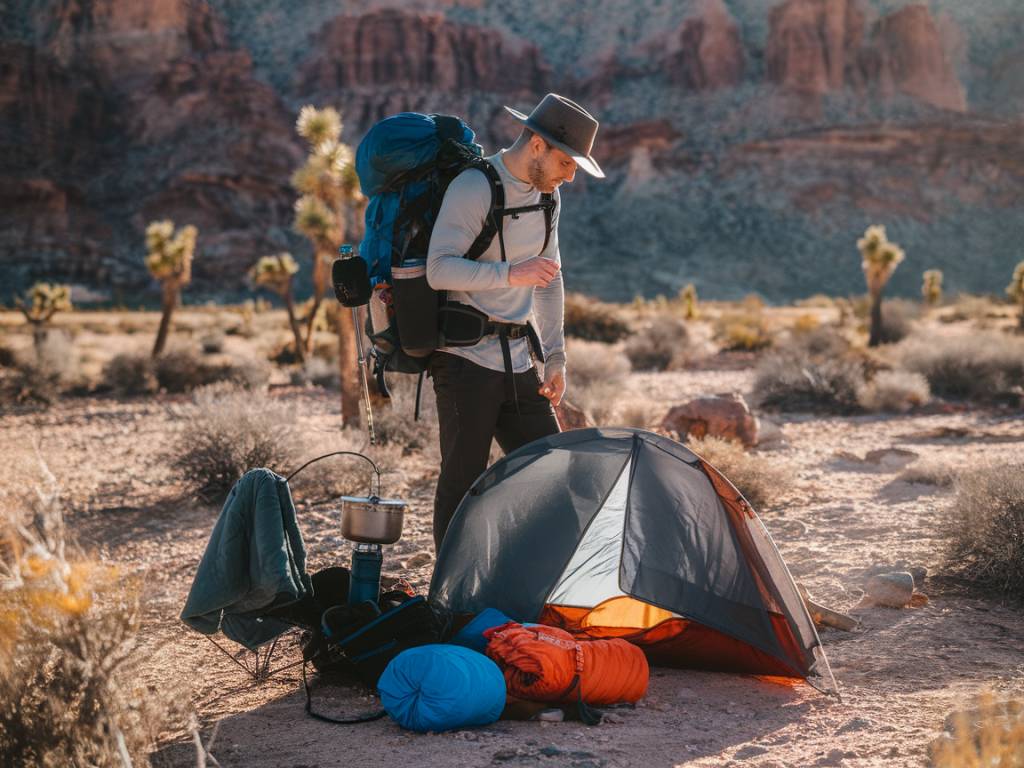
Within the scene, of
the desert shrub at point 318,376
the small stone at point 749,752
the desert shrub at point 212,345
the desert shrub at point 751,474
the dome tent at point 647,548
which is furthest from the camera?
the desert shrub at point 212,345

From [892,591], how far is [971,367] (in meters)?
11.9

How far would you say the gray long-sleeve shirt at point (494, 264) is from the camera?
12.4 feet

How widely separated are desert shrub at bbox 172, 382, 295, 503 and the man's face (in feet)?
16.3

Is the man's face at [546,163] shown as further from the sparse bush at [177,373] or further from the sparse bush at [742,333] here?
the sparse bush at [742,333]

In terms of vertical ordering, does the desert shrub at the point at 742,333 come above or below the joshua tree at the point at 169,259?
below

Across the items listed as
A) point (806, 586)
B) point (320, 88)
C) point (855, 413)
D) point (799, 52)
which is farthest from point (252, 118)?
point (806, 586)

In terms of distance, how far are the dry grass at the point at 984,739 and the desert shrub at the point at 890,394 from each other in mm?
10594

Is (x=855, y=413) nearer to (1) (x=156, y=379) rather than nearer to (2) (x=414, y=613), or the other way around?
(2) (x=414, y=613)

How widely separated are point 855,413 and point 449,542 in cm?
1074

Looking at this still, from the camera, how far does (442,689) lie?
11.4ft

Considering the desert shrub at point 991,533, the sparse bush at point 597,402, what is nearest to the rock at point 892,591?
the desert shrub at point 991,533

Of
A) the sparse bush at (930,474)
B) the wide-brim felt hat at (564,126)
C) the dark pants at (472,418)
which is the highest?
the wide-brim felt hat at (564,126)

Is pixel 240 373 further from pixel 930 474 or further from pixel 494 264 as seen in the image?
pixel 494 264

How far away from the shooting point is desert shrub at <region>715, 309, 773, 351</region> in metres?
25.2
